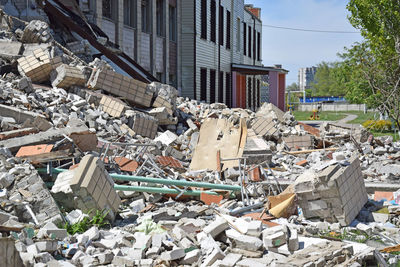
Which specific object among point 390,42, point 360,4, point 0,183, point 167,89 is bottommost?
point 0,183

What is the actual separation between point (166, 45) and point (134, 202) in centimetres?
1770

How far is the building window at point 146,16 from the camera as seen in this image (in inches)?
925

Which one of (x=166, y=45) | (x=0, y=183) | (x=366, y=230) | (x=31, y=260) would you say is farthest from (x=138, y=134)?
(x=166, y=45)

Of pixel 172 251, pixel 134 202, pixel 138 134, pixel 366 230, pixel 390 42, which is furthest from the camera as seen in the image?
pixel 390 42

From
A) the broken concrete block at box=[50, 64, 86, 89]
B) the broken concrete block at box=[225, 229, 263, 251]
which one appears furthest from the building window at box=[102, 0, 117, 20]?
the broken concrete block at box=[225, 229, 263, 251]

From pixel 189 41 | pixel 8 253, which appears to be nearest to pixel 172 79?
pixel 189 41

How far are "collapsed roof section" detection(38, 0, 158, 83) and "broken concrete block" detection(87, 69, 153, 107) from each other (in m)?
2.29

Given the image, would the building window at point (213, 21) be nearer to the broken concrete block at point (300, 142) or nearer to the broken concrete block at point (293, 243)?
the broken concrete block at point (300, 142)

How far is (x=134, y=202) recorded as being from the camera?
857 centimetres

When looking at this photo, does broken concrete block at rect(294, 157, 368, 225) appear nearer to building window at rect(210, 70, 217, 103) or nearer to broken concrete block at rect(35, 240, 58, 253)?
broken concrete block at rect(35, 240, 58, 253)

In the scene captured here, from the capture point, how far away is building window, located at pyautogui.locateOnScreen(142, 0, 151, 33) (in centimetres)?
2350

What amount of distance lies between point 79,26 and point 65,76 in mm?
3666

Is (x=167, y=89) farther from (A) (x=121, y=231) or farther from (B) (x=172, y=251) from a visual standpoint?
(B) (x=172, y=251)

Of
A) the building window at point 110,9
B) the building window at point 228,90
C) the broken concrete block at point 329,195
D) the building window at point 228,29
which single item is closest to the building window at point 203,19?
the building window at point 228,90
